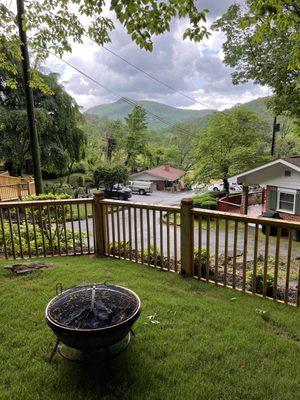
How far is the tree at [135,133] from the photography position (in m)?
36.9

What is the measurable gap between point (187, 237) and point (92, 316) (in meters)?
2.01

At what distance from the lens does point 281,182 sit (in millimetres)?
13281

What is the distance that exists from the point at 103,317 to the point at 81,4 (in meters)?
3.27

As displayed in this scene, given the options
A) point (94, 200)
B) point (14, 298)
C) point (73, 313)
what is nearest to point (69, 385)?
point (73, 313)

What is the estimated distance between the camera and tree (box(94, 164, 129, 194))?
2422 centimetres

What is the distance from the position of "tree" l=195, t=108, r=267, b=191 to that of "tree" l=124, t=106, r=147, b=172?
18.5 meters

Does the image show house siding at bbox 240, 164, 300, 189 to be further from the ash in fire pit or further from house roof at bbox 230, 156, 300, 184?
the ash in fire pit

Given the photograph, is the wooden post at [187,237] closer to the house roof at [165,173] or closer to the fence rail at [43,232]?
the fence rail at [43,232]

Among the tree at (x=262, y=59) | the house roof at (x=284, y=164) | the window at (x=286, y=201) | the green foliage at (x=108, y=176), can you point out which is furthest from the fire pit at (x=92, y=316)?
the green foliage at (x=108, y=176)

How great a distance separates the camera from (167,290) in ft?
11.2

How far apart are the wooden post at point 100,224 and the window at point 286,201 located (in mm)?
11073

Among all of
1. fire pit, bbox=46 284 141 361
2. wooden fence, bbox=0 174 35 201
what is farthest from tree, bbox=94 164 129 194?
fire pit, bbox=46 284 141 361

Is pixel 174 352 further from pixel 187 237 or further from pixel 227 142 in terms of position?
pixel 227 142

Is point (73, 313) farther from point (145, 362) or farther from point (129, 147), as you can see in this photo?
point (129, 147)
